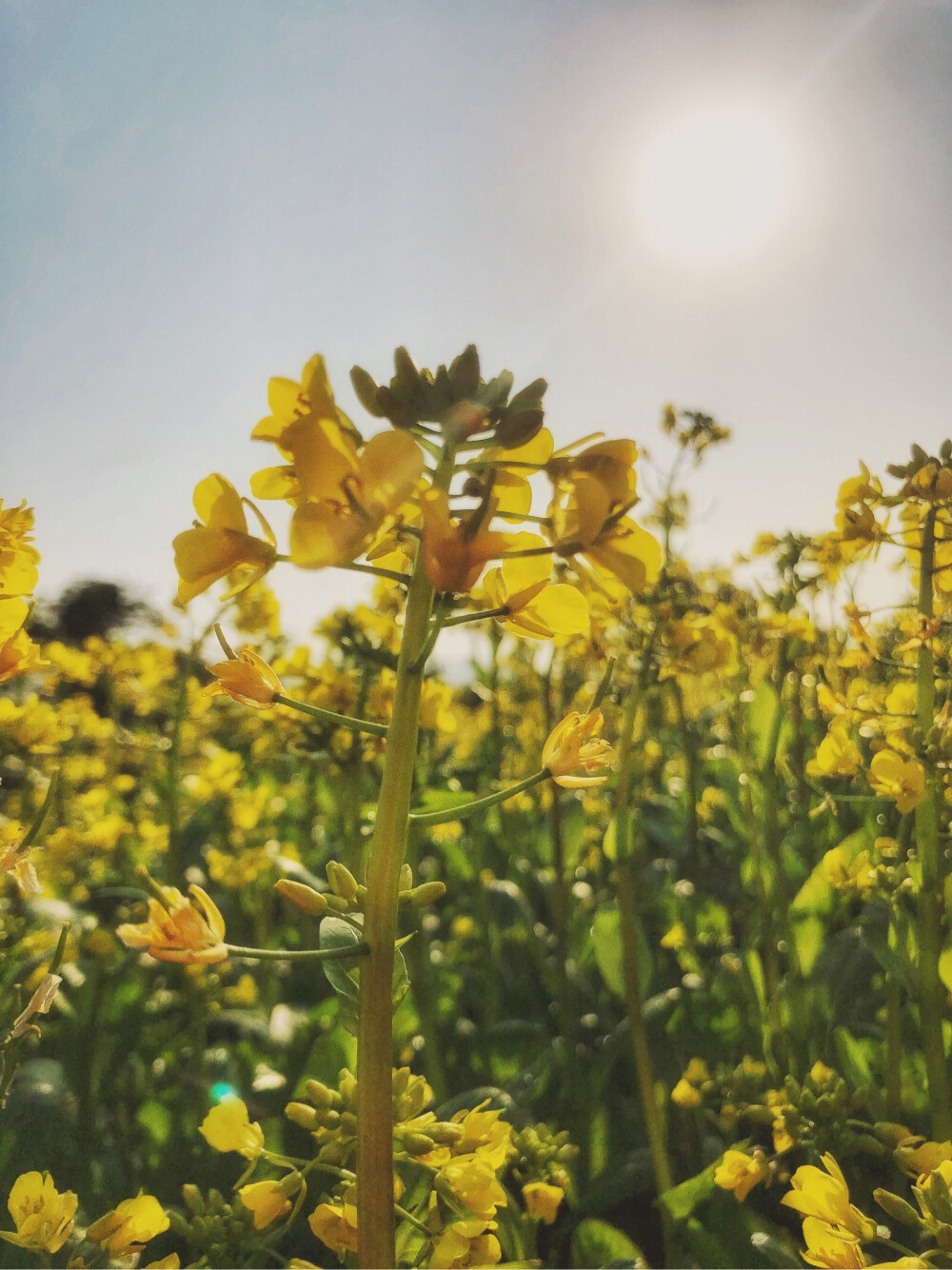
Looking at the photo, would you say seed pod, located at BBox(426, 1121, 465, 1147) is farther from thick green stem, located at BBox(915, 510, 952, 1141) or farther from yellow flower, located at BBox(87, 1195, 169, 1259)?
thick green stem, located at BBox(915, 510, 952, 1141)

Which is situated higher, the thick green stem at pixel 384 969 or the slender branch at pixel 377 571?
the slender branch at pixel 377 571

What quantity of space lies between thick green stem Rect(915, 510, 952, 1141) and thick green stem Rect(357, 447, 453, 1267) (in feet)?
3.94

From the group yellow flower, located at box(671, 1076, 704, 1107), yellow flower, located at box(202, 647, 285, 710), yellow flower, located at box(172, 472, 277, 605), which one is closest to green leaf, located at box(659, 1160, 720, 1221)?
yellow flower, located at box(671, 1076, 704, 1107)

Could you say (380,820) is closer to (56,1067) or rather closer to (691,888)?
(56,1067)

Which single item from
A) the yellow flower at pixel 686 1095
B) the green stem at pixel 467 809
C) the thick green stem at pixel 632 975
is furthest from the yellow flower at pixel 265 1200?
the yellow flower at pixel 686 1095

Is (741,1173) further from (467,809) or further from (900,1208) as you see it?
(467,809)

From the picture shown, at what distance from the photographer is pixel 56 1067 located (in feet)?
6.29

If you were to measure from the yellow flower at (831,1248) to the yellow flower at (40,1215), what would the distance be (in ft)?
2.98

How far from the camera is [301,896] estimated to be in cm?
72

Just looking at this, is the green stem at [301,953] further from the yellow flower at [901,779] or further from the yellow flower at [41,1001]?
the yellow flower at [901,779]

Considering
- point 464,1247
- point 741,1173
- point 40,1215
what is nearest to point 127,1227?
point 40,1215

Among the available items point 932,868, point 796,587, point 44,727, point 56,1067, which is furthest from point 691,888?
point 44,727

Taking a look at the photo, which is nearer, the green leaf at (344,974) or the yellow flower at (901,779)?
the green leaf at (344,974)

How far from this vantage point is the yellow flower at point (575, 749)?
852mm
